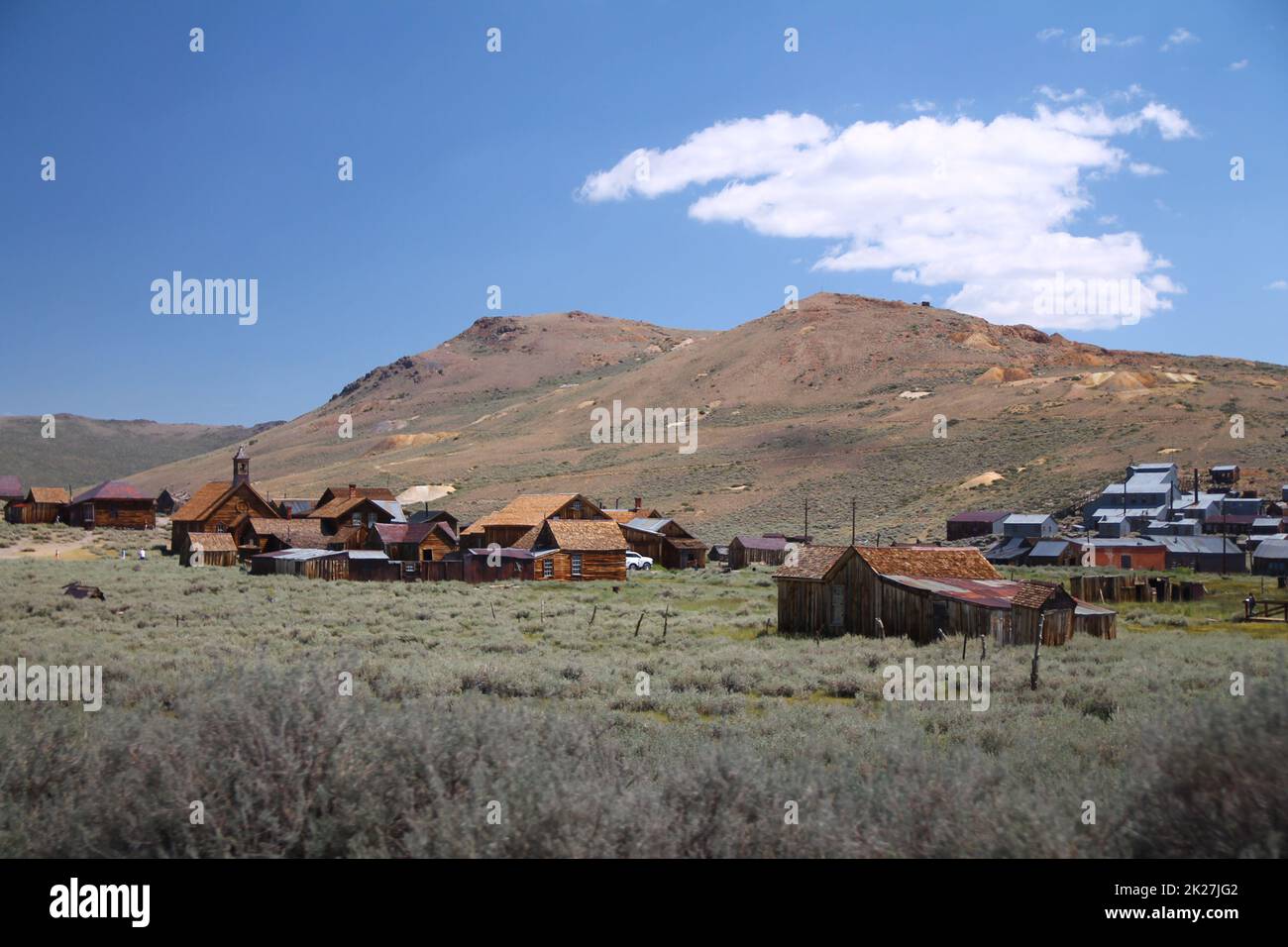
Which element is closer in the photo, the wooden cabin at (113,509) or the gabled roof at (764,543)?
the gabled roof at (764,543)

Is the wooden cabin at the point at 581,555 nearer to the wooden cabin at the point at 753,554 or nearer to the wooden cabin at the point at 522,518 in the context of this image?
the wooden cabin at the point at 522,518

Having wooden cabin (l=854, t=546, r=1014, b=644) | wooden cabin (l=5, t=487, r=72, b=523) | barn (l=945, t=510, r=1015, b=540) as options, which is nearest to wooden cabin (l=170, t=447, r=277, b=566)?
wooden cabin (l=5, t=487, r=72, b=523)

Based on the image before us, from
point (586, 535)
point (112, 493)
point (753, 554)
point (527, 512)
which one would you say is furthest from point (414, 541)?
point (112, 493)

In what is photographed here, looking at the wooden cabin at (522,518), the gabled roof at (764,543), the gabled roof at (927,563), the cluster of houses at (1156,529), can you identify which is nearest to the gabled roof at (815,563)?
the gabled roof at (927,563)

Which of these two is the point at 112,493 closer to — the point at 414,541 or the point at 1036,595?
the point at 414,541
